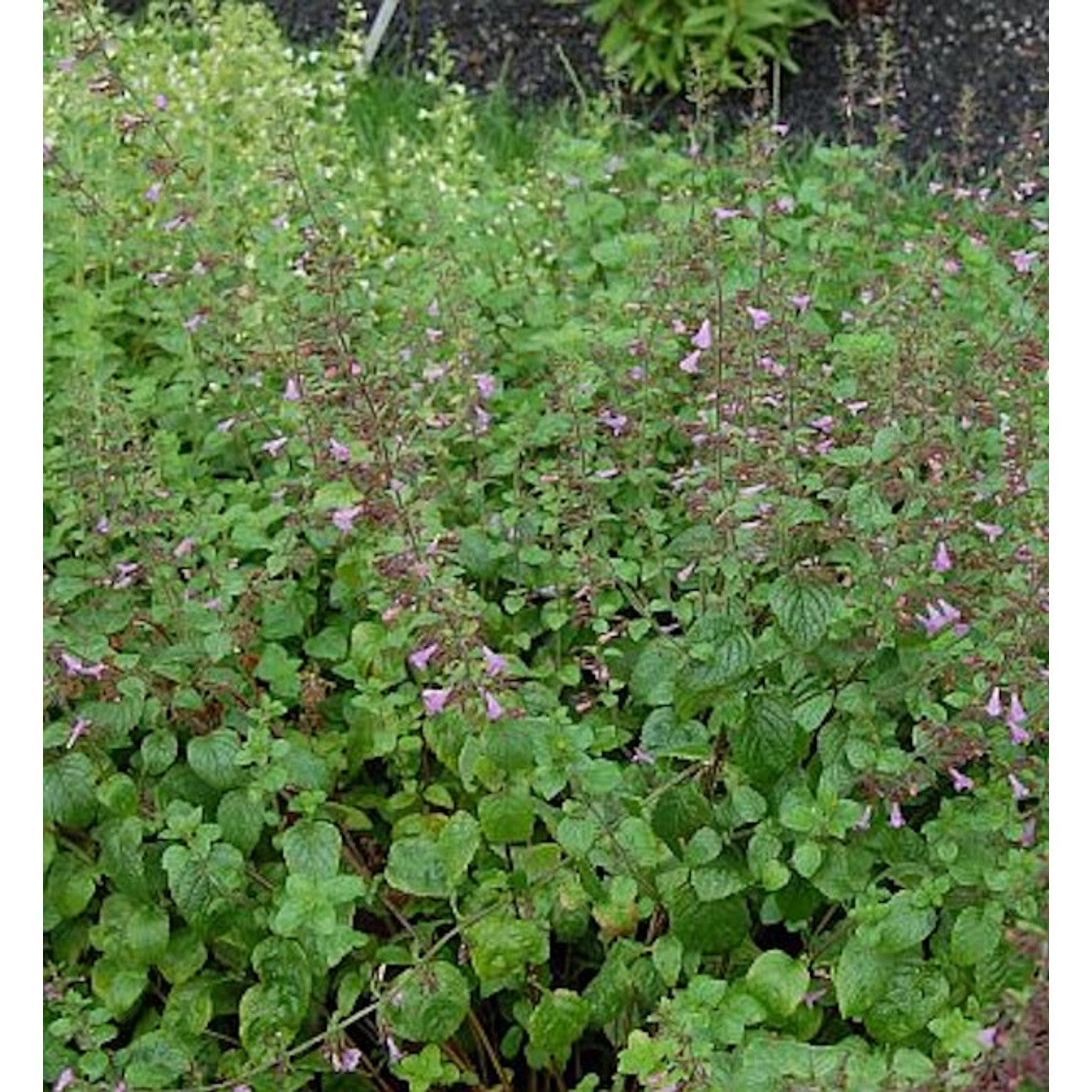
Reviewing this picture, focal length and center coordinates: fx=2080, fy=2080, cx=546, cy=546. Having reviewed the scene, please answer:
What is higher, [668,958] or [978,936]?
[978,936]

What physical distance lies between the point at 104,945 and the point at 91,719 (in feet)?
0.76

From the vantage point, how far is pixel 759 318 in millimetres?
2254

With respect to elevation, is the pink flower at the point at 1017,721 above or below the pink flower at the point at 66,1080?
above

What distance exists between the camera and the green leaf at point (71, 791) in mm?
2057

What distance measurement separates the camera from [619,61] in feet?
16.8

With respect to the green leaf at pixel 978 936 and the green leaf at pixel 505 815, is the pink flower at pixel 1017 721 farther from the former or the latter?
the green leaf at pixel 505 815

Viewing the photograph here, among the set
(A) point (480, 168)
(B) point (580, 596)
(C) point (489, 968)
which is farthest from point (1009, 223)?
(C) point (489, 968)

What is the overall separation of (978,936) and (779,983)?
0.19 m

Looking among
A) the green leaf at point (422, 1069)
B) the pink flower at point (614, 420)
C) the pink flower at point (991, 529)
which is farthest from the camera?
the pink flower at point (614, 420)

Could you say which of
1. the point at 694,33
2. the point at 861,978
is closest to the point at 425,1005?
the point at 861,978

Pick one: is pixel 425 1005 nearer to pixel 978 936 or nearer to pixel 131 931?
pixel 131 931

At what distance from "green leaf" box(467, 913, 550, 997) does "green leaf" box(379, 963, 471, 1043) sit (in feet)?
0.10

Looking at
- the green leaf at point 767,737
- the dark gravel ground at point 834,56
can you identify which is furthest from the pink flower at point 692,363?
the dark gravel ground at point 834,56
